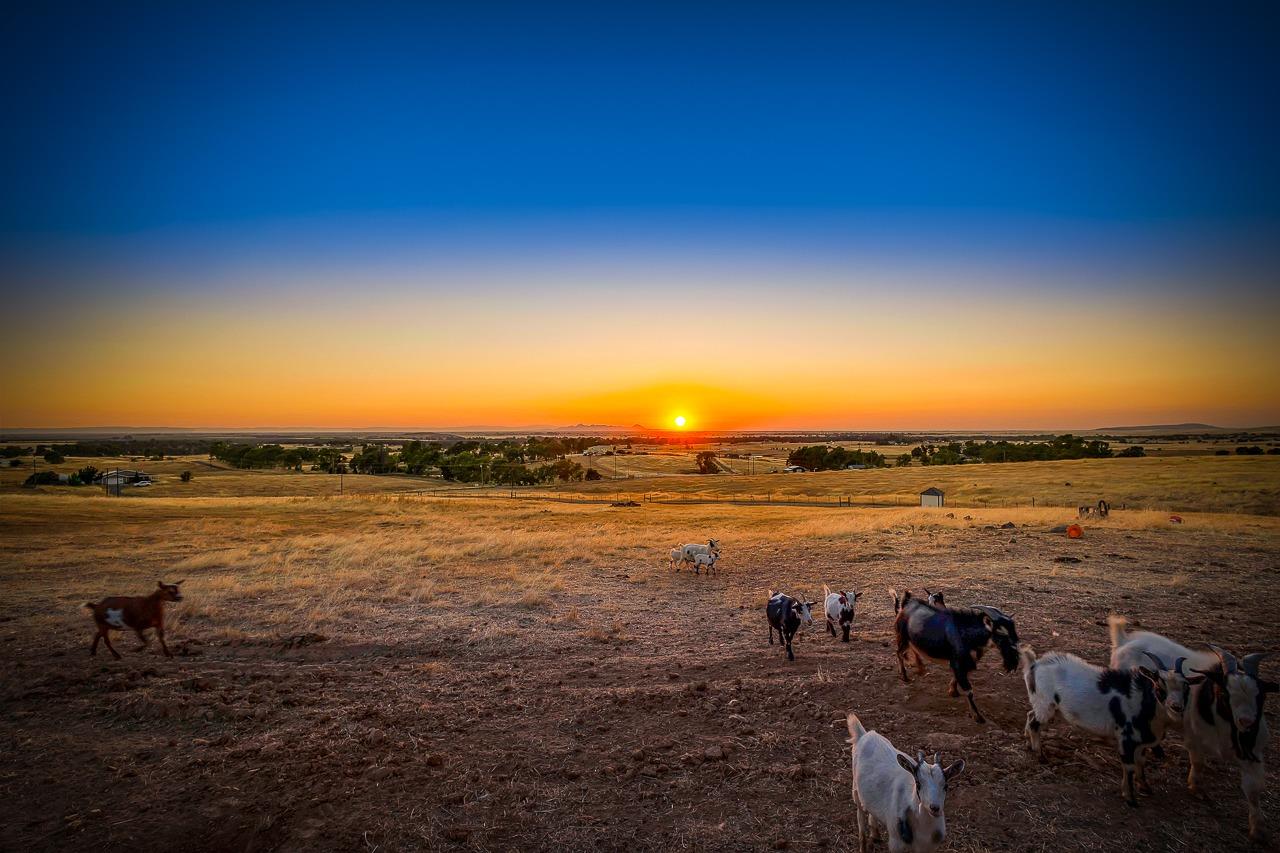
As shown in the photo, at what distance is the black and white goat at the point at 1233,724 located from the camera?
576 cm

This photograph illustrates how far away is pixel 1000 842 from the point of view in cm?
567

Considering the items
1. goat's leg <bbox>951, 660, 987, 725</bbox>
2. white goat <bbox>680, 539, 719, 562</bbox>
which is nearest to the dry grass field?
white goat <bbox>680, 539, 719, 562</bbox>

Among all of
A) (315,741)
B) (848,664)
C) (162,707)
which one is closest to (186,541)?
(162,707)

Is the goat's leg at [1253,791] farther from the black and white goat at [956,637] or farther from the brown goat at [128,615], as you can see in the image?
the brown goat at [128,615]

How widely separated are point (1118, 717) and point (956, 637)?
7.24 feet

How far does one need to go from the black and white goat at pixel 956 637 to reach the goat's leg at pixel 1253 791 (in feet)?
8.65

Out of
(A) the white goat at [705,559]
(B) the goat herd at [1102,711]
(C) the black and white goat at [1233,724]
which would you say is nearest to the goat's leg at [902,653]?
(B) the goat herd at [1102,711]

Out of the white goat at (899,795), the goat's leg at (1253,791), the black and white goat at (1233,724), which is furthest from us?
the black and white goat at (1233,724)

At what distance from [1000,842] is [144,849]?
8.71m

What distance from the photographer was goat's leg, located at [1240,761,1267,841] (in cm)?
563

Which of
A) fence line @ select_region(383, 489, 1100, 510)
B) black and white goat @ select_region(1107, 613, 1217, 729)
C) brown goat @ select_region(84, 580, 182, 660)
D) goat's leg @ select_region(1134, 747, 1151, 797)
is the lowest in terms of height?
fence line @ select_region(383, 489, 1100, 510)

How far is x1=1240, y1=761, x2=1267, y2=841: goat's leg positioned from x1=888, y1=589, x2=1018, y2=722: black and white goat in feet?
8.65

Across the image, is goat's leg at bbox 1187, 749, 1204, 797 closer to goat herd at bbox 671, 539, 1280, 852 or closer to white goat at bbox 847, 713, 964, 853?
goat herd at bbox 671, 539, 1280, 852

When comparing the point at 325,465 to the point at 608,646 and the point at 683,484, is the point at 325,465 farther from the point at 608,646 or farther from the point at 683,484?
the point at 608,646
